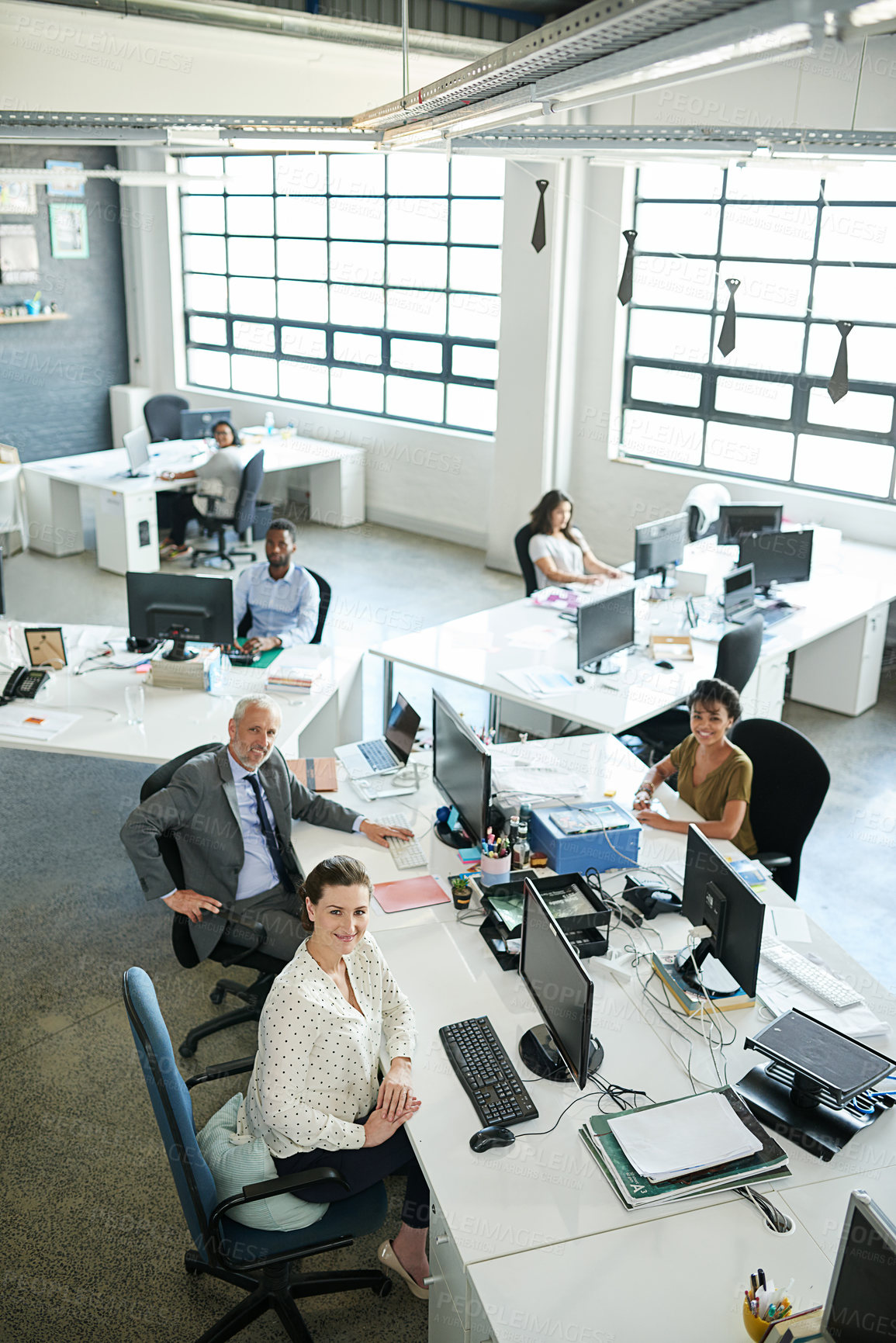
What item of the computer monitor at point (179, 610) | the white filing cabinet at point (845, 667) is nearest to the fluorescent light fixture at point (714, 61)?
the computer monitor at point (179, 610)

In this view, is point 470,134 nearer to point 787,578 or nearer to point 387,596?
point 787,578

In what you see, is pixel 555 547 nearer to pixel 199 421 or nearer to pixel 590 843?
pixel 590 843

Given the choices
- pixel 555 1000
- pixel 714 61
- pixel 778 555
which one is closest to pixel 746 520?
pixel 778 555

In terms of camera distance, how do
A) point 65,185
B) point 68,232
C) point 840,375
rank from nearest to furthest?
1. point 840,375
2. point 65,185
3. point 68,232

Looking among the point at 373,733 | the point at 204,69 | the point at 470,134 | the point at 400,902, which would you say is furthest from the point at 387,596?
the point at 400,902

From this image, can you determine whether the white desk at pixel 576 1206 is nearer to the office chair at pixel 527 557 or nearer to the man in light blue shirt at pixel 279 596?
the man in light blue shirt at pixel 279 596

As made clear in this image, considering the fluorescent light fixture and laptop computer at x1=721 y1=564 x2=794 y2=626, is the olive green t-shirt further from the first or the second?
the fluorescent light fixture

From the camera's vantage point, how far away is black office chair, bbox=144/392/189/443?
433 inches

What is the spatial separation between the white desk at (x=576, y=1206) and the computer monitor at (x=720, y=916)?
16 cm

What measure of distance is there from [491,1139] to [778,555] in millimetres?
4831

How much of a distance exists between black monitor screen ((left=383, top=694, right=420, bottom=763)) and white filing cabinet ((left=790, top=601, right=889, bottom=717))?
3558 millimetres

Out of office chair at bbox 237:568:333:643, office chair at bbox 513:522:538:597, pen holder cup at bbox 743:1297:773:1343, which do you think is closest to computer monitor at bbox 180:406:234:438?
office chair at bbox 513:522:538:597

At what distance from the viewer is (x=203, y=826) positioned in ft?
12.3

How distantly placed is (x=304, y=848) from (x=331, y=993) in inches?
41.7
